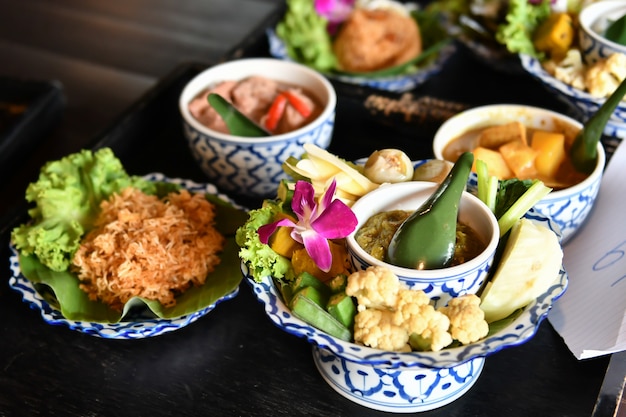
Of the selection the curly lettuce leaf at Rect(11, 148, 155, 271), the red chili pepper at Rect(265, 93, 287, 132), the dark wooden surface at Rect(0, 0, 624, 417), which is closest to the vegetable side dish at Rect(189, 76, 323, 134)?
the red chili pepper at Rect(265, 93, 287, 132)

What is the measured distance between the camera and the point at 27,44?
2.69 meters

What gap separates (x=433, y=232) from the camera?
113 cm

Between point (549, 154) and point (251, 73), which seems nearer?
point (549, 154)

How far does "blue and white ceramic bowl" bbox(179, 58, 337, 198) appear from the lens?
1.63 metres

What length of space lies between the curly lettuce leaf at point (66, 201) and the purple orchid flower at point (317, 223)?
0.52m

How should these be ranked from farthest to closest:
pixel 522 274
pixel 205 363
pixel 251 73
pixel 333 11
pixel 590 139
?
pixel 333 11
pixel 251 73
pixel 590 139
pixel 205 363
pixel 522 274

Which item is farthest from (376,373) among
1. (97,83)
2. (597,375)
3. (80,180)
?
(97,83)

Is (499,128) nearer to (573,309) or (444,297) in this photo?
(573,309)

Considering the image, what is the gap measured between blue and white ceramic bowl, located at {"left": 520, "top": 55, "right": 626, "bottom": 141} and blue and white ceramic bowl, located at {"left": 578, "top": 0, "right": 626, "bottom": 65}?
0.36 feet

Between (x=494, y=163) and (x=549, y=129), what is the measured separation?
21 cm

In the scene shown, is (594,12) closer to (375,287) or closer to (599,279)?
(599,279)

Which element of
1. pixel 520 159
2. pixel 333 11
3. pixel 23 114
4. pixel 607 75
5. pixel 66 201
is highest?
pixel 607 75

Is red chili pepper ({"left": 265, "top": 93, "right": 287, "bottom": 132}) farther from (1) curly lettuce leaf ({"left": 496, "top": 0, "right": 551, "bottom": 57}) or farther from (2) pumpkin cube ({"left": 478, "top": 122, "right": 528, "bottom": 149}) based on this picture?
(1) curly lettuce leaf ({"left": 496, "top": 0, "right": 551, "bottom": 57})

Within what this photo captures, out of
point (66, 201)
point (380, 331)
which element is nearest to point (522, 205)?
point (380, 331)
